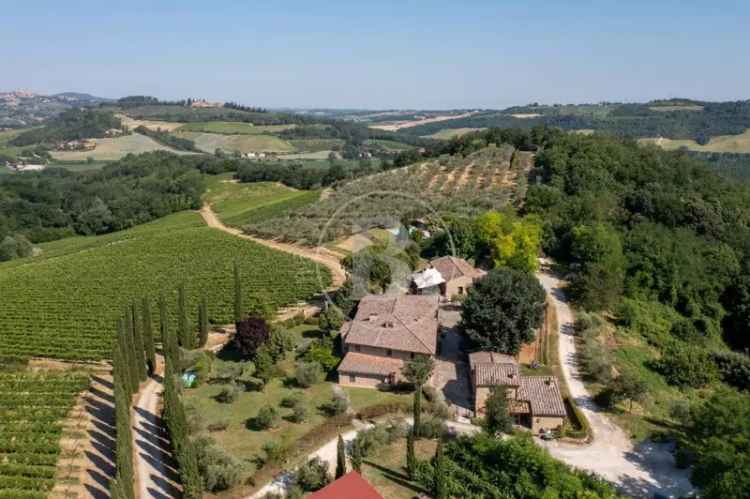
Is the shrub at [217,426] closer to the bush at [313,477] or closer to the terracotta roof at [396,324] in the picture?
the bush at [313,477]

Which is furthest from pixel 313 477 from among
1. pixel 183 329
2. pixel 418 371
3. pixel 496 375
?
pixel 183 329

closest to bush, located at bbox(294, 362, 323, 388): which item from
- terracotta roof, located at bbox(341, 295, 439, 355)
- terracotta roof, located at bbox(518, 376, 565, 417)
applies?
terracotta roof, located at bbox(341, 295, 439, 355)

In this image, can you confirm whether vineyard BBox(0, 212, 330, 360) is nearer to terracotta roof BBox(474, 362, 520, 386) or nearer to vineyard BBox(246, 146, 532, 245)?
vineyard BBox(246, 146, 532, 245)

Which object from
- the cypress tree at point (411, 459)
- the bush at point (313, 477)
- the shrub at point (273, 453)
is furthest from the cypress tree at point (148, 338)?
the cypress tree at point (411, 459)

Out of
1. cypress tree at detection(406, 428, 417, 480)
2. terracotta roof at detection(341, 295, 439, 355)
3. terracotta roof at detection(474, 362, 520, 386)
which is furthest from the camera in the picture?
terracotta roof at detection(341, 295, 439, 355)

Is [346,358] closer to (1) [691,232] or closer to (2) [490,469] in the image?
(2) [490,469]

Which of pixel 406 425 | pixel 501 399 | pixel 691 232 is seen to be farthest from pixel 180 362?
pixel 691 232
